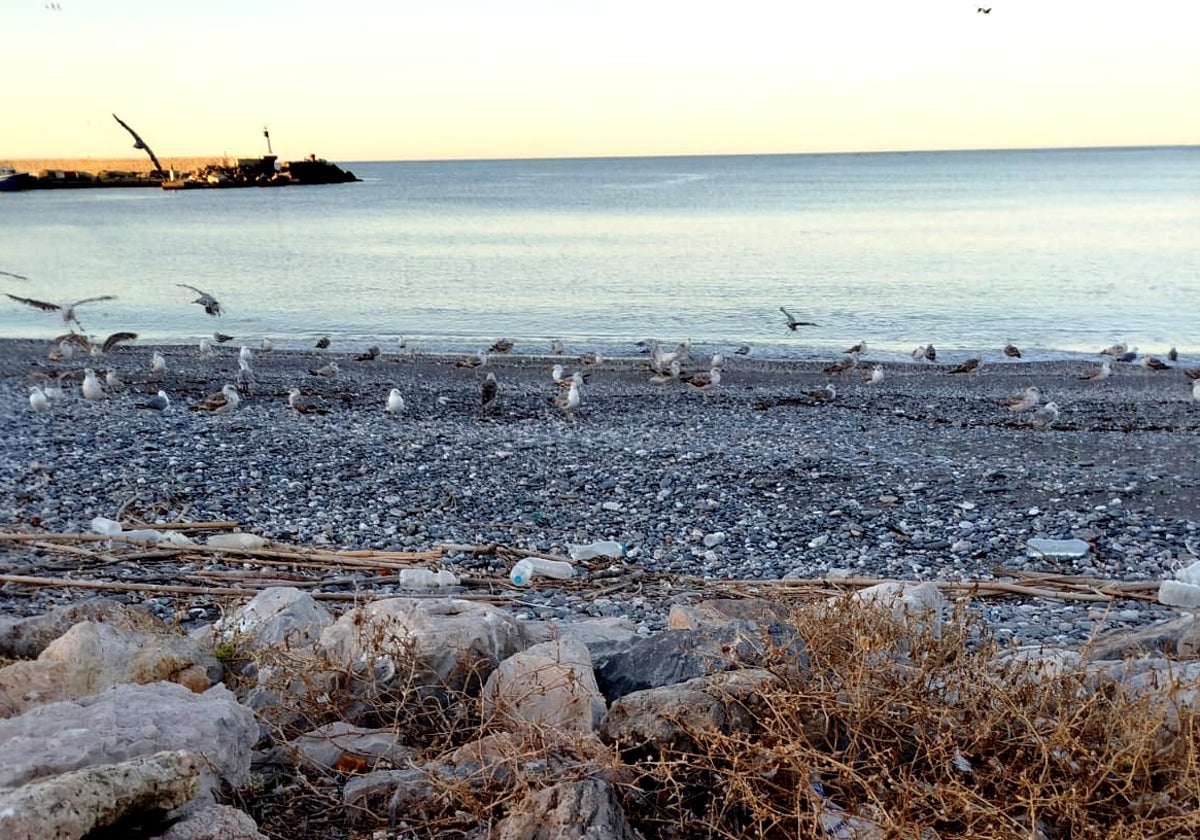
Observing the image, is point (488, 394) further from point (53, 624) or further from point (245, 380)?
point (53, 624)

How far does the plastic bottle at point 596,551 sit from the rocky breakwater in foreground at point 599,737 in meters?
3.88

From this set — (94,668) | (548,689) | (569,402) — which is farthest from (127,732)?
(569,402)

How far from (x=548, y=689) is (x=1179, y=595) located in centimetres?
511

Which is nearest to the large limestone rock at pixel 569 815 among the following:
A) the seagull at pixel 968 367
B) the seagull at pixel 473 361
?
the seagull at pixel 473 361

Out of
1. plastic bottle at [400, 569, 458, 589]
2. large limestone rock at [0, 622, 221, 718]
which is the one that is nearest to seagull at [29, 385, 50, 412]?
plastic bottle at [400, 569, 458, 589]

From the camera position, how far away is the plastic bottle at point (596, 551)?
27.7 ft

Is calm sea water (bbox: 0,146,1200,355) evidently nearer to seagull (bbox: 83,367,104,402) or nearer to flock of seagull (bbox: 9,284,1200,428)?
flock of seagull (bbox: 9,284,1200,428)

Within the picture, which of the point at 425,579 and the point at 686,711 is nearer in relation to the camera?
the point at 686,711

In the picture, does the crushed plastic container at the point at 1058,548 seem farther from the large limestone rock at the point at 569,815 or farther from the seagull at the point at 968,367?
the seagull at the point at 968,367

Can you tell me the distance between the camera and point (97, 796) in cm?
286

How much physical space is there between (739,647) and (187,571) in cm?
518

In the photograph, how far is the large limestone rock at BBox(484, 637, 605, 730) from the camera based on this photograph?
3736mm

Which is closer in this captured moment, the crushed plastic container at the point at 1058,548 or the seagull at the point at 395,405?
the crushed plastic container at the point at 1058,548

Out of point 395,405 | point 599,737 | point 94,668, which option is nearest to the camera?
point 599,737
